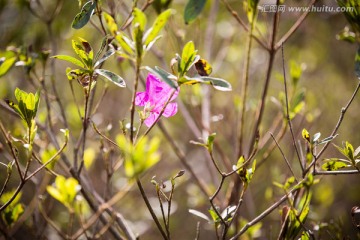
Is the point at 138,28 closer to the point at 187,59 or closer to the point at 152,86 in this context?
the point at 187,59

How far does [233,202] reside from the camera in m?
1.37

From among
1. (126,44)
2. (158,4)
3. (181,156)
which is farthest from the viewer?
(181,156)

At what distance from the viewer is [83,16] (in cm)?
87

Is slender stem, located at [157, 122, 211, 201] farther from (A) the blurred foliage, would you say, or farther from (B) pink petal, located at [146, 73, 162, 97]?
(B) pink petal, located at [146, 73, 162, 97]

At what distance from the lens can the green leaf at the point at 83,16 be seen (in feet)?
2.84

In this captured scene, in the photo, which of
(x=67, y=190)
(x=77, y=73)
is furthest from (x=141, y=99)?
(x=67, y=190)

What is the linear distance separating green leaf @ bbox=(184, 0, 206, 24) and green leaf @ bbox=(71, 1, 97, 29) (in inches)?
9.4

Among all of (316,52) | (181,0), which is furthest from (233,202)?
(316,52)

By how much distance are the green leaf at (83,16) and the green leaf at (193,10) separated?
0.78 ft

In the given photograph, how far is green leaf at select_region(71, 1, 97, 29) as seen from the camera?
87 centimetres

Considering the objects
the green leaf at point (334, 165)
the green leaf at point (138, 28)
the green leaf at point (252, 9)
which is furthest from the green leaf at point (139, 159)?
the green leaf at point (252, 9)

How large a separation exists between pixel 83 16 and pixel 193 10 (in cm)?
28

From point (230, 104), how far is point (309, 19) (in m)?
1.13

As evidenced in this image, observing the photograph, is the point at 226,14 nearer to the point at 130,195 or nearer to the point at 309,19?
the point at 309,19
